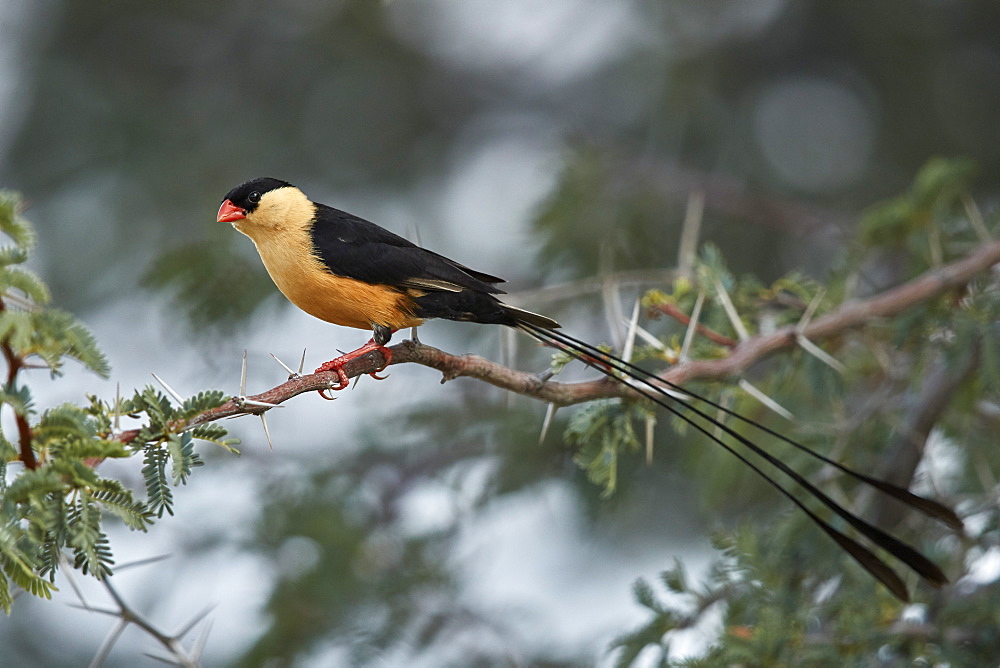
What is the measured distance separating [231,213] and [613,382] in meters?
1.01

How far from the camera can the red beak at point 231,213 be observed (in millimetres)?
2172

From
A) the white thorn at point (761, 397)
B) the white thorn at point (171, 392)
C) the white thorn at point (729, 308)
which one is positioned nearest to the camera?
the white thorn at point (171, 392)

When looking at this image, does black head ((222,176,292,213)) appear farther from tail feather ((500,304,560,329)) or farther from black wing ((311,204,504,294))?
tail feather ((500,304,560,329))

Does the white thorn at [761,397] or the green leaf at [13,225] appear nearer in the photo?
the green leaf at [13,225]

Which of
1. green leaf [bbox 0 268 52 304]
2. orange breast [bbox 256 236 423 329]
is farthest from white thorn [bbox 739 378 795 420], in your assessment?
green leaf [bbox 0 268 52 304]

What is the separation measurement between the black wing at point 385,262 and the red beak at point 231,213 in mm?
202

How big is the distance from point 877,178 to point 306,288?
4.77 m

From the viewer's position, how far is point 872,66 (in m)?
5.73

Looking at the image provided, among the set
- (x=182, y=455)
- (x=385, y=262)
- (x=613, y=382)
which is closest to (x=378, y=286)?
(x=385, y=262)

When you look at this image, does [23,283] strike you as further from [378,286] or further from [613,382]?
[613,382]

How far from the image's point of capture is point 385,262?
2057mm

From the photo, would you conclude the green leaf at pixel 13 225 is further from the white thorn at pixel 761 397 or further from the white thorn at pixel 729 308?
the white thorn at pixel 729 308

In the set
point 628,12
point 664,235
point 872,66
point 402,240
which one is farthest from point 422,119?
point 402,240

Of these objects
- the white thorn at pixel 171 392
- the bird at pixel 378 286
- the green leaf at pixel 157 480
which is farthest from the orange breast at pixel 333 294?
the green leaf at pixel 157 480
